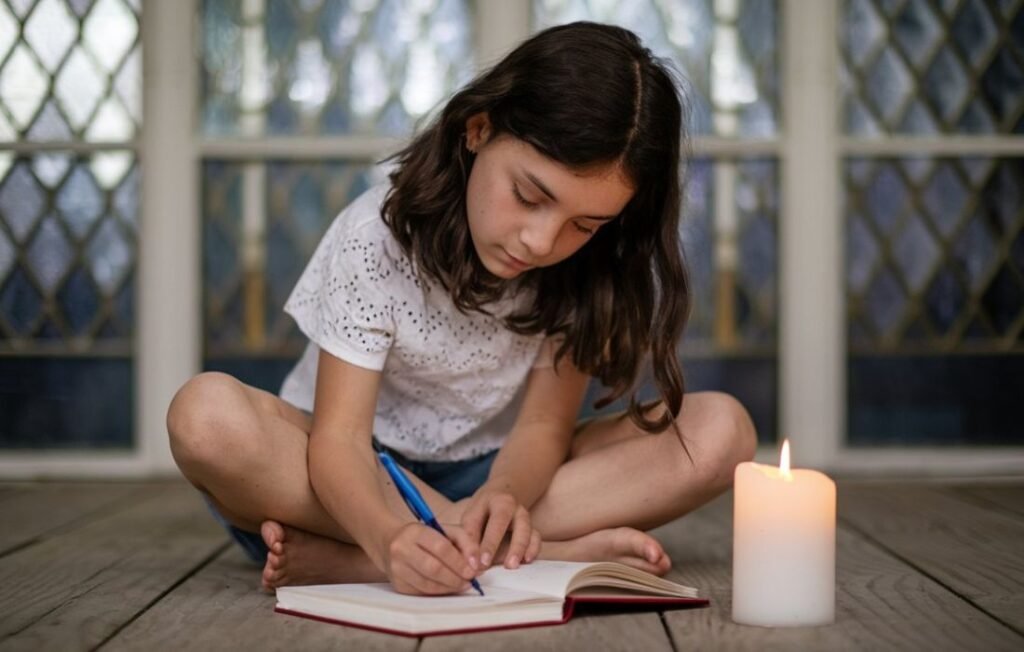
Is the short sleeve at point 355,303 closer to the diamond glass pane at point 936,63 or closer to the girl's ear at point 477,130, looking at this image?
the girl's ear at point 477,130

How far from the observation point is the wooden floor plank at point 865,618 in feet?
4.25

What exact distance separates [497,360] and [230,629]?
1.70ft

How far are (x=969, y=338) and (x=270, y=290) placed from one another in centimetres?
149

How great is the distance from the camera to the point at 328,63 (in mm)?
2893

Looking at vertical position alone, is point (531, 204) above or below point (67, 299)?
above

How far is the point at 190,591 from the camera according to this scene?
5.32 ft

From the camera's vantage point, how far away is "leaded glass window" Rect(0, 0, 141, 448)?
9.50 ft

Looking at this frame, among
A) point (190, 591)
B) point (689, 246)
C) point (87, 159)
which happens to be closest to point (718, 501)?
point (689, 246)

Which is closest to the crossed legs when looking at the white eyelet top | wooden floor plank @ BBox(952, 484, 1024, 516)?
the white eyelet top

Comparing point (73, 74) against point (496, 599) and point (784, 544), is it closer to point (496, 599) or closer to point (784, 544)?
point (496, 599)

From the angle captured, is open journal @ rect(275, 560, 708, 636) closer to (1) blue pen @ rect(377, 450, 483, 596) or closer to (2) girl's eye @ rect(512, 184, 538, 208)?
(1) blue pen @ rect(377, 450, 483, 596)

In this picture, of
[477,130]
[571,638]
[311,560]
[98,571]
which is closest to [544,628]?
[571,638]

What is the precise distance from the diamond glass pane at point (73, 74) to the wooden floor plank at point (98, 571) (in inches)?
35.7

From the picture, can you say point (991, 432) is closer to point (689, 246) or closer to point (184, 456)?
point (689, 246)
